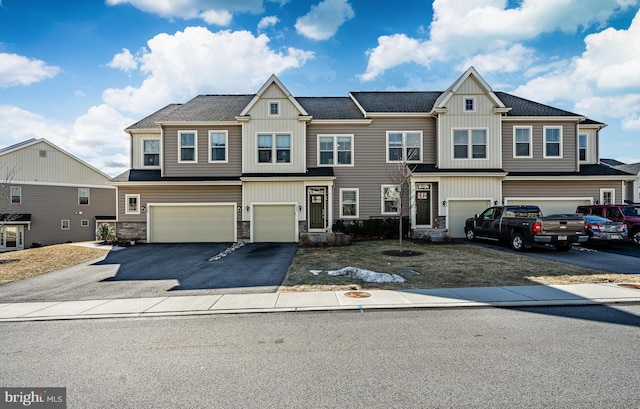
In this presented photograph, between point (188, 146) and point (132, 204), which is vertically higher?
point (188, 146)

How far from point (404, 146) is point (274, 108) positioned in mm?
8121

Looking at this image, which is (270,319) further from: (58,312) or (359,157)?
(359,157)

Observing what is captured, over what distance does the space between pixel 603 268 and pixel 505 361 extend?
9186 mm

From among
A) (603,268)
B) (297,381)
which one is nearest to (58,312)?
(297,381)

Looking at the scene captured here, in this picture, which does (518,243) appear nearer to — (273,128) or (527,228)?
(527,228)

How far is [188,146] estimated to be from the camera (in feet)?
66.5

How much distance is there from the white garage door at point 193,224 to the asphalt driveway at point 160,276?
3281 millimetres

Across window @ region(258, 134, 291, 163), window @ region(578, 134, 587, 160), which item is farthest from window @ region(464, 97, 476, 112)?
window @ region(258, 134, 291, 163)

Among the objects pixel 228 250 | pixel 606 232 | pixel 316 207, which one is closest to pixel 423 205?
pixel 316 207

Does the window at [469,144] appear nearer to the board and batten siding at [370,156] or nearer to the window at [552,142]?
the board and batten siding at [370,156]

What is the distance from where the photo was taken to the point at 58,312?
734 cm

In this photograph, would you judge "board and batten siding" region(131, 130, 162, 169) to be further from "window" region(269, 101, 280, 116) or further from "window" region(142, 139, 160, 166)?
"window" region(269, 101, 280, 116)

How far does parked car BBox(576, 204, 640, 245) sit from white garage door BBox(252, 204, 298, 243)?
15898 millimetres

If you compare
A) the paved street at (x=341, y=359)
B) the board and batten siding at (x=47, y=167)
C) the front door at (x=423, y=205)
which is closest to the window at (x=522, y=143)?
the front door at (x=423, y=205)
